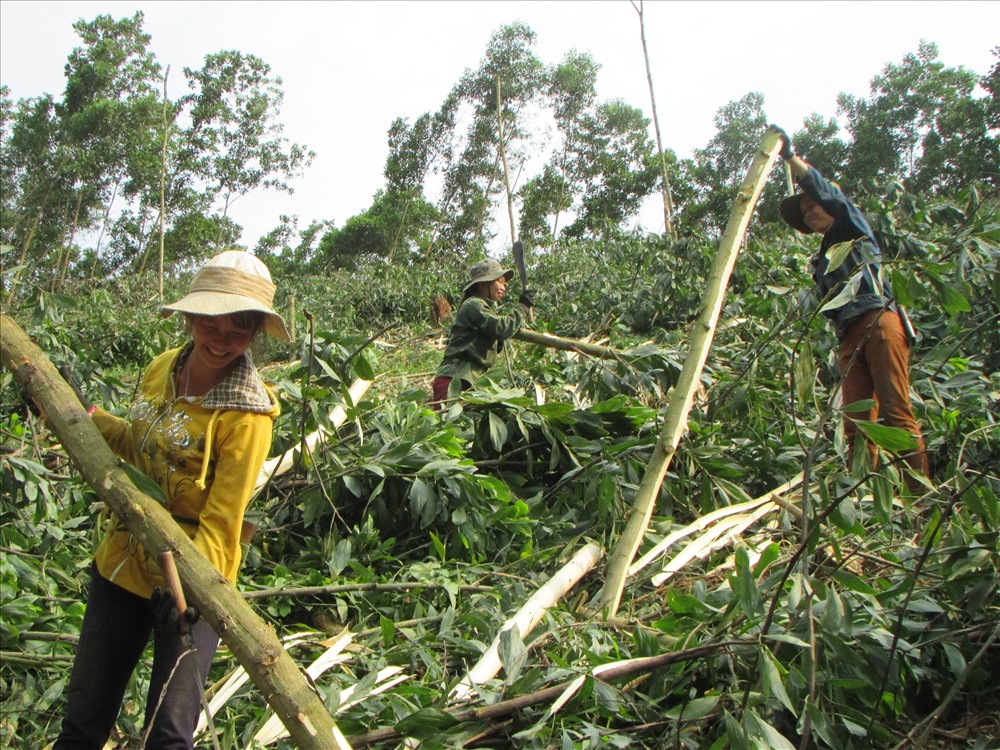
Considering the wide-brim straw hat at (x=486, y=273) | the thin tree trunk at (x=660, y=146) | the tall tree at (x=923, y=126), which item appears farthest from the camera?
the tall tree at (x=923, y=126)

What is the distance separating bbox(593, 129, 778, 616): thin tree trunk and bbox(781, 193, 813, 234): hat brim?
2.12ft

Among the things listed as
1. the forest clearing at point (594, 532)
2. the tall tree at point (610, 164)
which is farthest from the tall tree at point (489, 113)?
the forest clearing at point (594, 532)

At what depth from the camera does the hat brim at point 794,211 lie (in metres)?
3.67

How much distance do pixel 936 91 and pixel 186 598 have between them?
1179 inches

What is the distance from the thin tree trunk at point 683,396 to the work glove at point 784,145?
57mm

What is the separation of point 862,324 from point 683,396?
1186mm

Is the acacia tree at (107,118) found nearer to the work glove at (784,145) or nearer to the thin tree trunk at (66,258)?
the thin tree trunk at (66,258)

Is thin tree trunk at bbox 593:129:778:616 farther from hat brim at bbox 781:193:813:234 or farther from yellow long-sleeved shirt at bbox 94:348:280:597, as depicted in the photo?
yellow long-sleeved shirt at bbox 94:348:280:597

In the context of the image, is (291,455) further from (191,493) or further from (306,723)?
(306,723)

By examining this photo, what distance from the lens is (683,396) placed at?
9.00ft

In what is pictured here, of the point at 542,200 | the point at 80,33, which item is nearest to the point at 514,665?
the point at 542,200

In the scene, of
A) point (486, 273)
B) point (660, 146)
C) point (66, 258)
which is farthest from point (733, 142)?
point (486, 273)

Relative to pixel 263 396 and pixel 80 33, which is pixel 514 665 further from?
pixel 80 33

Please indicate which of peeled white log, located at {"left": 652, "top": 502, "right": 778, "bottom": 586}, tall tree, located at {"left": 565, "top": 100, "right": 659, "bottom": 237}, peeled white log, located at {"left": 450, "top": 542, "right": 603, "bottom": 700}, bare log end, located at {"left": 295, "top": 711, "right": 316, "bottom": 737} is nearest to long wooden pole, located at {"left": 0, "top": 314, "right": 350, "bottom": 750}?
bare log end, located at {"left": 295, "top": 711, "right": 316, "bottom": 737}
